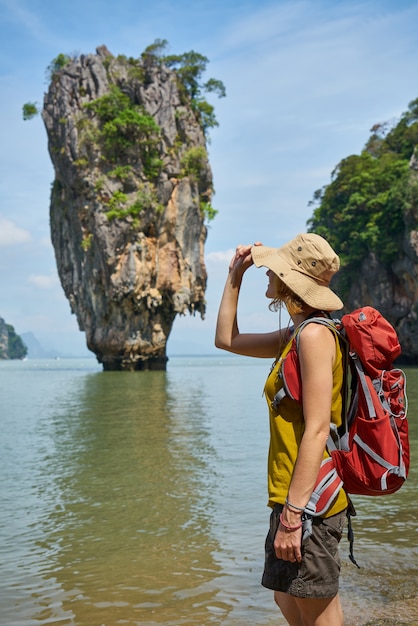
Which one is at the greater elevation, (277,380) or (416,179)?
(416,179)

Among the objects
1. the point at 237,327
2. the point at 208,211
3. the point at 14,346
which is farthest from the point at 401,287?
the point at 14,346

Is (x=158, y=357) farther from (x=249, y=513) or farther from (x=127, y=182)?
(x=249, y=513)

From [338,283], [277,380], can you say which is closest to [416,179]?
[338,283]

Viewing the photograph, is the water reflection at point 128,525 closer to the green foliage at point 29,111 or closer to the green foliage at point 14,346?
the green foliage at point 29,111

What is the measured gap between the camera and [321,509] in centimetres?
216

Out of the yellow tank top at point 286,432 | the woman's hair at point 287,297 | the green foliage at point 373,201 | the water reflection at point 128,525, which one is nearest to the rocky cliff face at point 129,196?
the green foliage at point 373,201

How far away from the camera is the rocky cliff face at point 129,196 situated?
121 ft

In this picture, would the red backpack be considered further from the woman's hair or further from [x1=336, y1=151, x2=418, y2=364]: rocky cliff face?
[x1=336, y1=151, x2=418, y2=364]: rocky cliff face

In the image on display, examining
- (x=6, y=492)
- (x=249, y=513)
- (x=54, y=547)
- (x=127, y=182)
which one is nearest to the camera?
(x=54, y=547)

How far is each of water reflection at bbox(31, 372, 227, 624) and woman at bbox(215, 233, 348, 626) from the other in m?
1.80

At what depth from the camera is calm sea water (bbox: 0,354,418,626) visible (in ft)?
13.0

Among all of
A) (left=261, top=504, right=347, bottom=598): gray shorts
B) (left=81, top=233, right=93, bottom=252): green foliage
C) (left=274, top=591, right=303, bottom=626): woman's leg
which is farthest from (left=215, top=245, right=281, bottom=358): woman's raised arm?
(left=81, top=233, right=93, bottom=252): green foliage

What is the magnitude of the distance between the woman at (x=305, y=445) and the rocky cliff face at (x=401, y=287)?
122 feet

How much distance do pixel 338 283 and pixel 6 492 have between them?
42081mm
